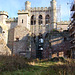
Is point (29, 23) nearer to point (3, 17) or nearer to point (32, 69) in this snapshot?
point (3, 17)

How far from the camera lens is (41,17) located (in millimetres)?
35781

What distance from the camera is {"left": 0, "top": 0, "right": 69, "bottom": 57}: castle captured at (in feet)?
78.9

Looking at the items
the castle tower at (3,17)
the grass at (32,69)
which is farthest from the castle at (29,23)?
the grass at (32,69)

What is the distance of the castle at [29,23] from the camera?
24.1 meters

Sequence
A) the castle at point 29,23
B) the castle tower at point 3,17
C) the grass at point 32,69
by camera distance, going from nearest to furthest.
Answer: the grass at point 32,69, the castle at point 29,23, the castle tower at point 3,17

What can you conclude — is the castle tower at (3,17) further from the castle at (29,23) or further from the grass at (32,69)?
the grass at (32,69)

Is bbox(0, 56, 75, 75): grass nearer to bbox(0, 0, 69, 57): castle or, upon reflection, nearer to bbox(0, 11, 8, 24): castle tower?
bbox(0, 0, 69, 57): castle

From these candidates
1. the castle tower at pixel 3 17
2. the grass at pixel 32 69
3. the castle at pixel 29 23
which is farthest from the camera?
the castle tower at pixel 3 17

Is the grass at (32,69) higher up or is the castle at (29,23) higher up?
the castle at (29,23)

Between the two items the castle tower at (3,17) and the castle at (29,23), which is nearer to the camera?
the castle at (29,23)

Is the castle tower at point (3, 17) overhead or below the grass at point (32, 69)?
overhead

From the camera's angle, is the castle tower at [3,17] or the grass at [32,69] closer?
the grass at [32,69]

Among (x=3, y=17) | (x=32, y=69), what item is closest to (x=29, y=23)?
(x=3, y=17)

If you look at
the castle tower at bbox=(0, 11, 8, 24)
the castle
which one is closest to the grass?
the castle
